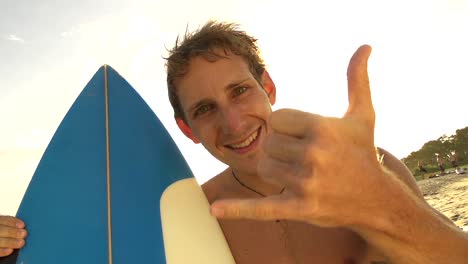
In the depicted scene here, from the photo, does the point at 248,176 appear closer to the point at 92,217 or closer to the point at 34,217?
the point at 92,217

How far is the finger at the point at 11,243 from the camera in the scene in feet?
6.32

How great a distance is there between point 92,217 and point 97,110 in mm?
754

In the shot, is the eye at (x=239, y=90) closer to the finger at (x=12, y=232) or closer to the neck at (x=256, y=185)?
the neck at (x=256, y=185)

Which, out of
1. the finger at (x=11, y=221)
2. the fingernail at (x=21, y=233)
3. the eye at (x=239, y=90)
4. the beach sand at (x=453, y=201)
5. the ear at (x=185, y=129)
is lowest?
the beach sand at (x=453, y=201)

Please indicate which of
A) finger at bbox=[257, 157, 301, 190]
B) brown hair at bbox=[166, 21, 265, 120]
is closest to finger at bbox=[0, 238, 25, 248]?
brown hair at bbox=[166, 21, 265, 120]

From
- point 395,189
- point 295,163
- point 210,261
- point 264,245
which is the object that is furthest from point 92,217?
point 395,189

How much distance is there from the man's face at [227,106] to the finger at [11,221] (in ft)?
3.78

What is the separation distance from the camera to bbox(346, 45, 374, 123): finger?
1.11m

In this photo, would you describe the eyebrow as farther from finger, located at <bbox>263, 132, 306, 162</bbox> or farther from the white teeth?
finger, located at <bbox>263, 132, 306, 162</bbox>

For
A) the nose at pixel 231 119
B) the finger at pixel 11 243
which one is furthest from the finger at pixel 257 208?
the finger at pixel 11 243

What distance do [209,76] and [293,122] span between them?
1.45 metres

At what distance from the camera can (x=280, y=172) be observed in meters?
1.06

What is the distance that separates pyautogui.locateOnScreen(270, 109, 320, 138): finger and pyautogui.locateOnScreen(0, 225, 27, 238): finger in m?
1.62

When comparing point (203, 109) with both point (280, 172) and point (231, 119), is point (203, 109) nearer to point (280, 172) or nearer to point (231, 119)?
point (231, 119)
